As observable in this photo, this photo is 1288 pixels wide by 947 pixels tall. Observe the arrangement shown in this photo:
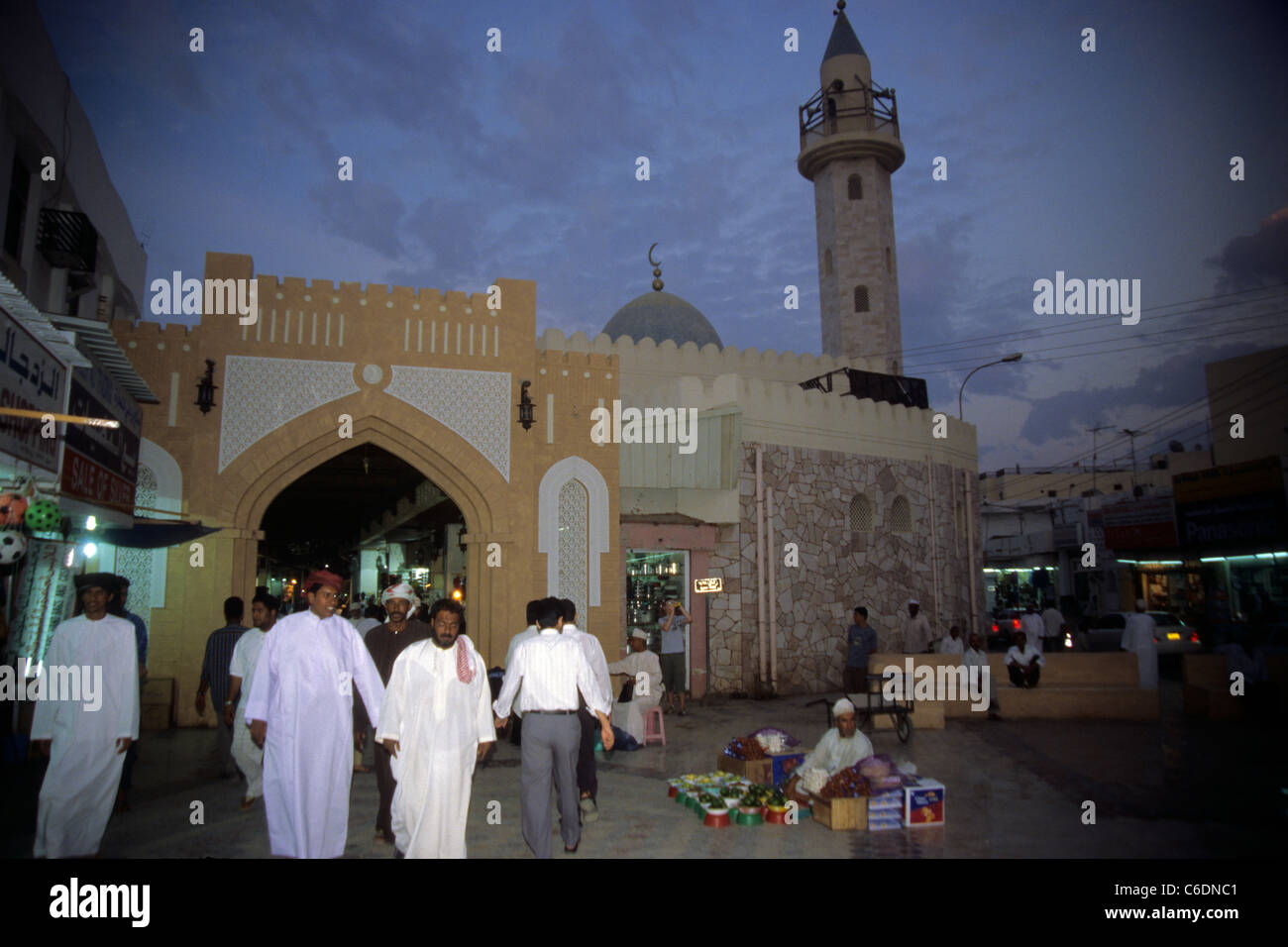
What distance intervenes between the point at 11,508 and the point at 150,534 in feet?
9.95

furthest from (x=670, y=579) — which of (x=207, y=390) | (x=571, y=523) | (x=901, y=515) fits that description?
(x=207, y=390)

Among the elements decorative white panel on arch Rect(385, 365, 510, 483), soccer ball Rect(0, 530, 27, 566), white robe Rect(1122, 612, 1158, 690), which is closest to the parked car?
white robe Rect(1122, 612, 1158, 690)

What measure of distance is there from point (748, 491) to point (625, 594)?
2.82 m

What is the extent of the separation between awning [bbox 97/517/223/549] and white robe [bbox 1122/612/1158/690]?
1188cm

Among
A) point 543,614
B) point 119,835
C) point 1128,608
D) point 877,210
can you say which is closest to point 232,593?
point 119,835

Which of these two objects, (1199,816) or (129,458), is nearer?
(1199,816)

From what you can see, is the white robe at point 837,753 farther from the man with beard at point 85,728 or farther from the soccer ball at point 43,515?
the soccer ball at point 43,515

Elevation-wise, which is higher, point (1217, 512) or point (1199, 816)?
point (1217, 512)

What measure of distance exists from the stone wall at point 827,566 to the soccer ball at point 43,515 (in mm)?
9268

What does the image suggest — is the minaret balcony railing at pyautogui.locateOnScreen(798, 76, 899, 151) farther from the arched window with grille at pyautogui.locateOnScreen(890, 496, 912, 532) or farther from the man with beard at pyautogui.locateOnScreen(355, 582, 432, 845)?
the man with beard at pyautogui.locateOnScreen(355, 582, 432, 845)

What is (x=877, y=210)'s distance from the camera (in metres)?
21.6

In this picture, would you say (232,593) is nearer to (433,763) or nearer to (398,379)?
(398,379)

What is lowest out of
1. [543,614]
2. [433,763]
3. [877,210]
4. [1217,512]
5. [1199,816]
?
[1199,816]

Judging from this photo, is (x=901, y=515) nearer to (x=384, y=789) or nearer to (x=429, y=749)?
(x=384, y=789)
